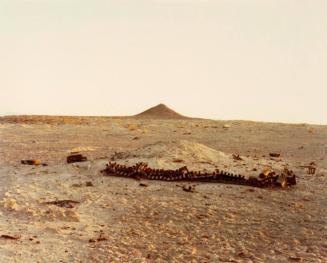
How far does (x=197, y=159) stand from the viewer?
1247 cm

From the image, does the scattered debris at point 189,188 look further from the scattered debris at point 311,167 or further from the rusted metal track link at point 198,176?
the scattered debris at point 311,167

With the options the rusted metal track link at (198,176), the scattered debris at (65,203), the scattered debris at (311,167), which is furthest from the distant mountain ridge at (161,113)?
the scattered debris at (65,203)

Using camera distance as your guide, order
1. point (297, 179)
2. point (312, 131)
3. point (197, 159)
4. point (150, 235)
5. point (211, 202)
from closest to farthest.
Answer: point (150, 235), point (211, 202), point (297, 179), point (197, 159), point (312, 131)

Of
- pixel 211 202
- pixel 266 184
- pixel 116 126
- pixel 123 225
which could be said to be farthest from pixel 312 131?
pixel 123 225

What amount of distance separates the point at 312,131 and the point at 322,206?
14.6 m

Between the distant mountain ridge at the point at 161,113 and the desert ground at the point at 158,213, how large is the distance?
19.9 m

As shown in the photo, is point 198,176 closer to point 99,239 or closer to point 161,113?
point 99,239

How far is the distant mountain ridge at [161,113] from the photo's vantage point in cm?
3481

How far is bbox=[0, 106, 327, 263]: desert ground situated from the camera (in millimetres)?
7141

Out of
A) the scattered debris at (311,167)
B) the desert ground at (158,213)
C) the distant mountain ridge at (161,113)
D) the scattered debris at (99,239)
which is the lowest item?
the scattered debris at (99,239)

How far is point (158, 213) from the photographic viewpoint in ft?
28.6

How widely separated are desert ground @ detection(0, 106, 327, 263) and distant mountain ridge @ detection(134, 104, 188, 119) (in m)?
19.9

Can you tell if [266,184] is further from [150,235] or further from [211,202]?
[150,235]

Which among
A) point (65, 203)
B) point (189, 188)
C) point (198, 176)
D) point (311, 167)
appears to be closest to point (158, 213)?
point (189, 188)
